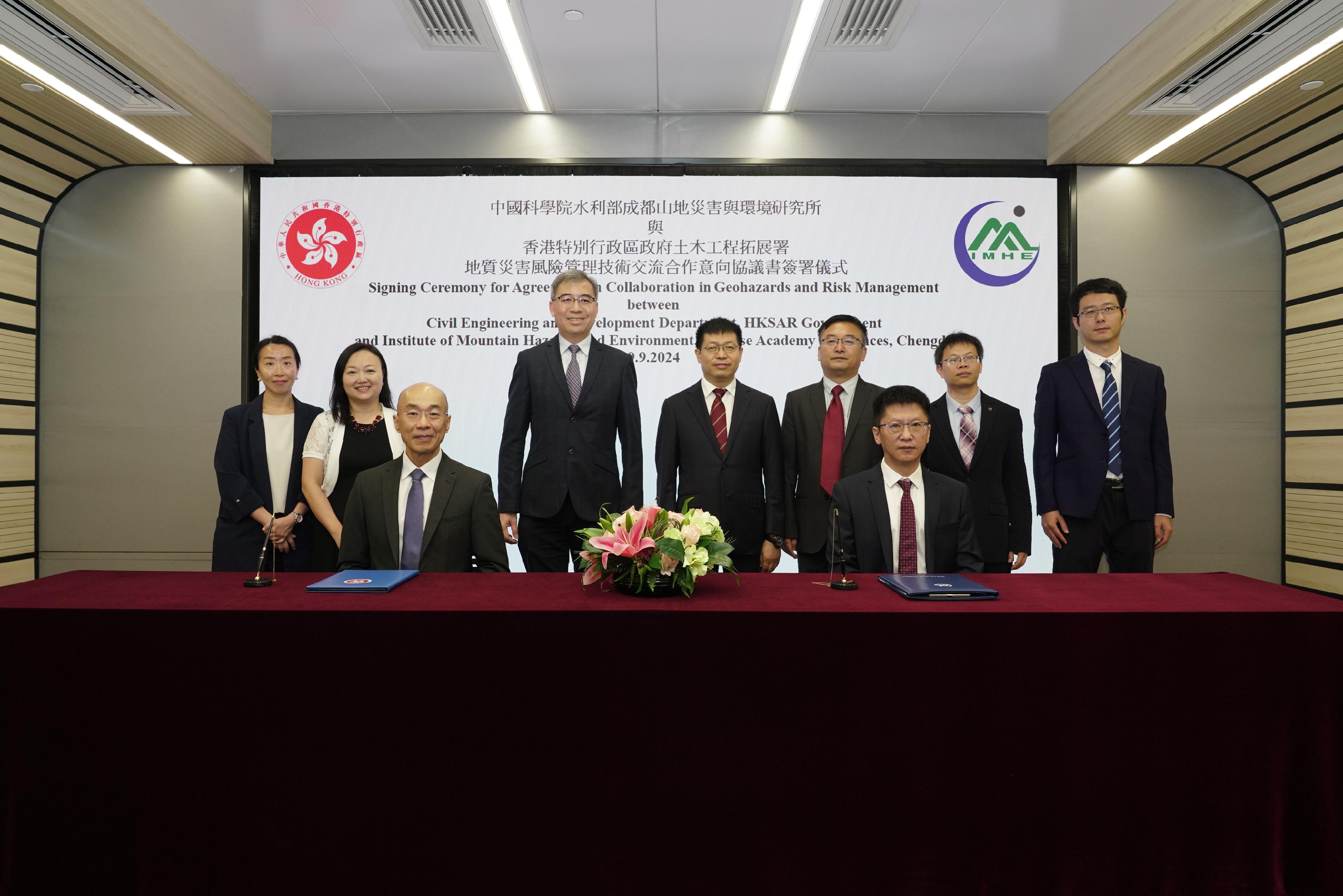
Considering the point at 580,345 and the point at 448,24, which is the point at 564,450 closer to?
the point at 580,345

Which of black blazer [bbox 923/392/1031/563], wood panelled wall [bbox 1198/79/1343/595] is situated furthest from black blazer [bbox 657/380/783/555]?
wood panelled wall [bbox 1198/79/1343/595]

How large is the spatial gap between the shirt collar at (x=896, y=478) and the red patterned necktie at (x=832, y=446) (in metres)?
0.66

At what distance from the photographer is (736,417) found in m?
3.29

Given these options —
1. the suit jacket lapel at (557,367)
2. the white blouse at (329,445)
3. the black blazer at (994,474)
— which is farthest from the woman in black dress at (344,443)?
the black blazer at (994,474)

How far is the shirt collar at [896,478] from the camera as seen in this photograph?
260cm

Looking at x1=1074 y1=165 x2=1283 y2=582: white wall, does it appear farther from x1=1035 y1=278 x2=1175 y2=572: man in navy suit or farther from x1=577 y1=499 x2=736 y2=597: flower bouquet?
x1=577 y1=499 x2=736 y2=597: flower bouquet

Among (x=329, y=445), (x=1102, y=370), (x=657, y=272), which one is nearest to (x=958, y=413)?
(x=1102, y=370)

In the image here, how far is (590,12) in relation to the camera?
327cm

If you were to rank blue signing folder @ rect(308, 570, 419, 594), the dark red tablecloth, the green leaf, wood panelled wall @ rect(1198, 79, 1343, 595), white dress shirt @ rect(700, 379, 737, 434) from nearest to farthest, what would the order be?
the dark red tablecloth, the green leaf, blue signing folder @ rect(308, 570, 419, 594), white dress shirt @ rect(700, 379, 737, 434), wood panelled wall @ rect(1198, 79, 1343, 595)

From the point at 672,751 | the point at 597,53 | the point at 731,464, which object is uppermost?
the point at 597,53

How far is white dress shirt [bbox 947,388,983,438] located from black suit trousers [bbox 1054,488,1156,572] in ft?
2.03

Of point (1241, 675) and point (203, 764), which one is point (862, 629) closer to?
point (1241, 675)

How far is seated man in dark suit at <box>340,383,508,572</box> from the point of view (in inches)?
97.3

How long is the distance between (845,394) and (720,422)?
2.19 ft
